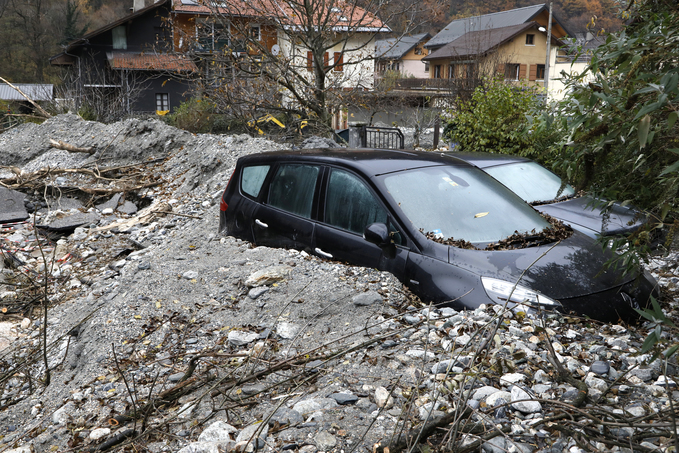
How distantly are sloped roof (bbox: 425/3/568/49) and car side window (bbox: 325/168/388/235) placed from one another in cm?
3951

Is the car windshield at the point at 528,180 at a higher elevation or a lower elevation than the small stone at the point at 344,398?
higher

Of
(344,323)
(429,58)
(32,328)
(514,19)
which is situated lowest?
(32,328)

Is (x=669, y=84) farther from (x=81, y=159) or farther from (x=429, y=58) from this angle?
(x=429, y=58)

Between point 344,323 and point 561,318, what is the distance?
5.05 ft

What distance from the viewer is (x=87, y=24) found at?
4644 centimetres

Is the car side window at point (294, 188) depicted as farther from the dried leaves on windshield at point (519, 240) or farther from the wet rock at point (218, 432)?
the wet rock at point (218, 432)

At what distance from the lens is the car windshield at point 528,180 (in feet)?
22.1

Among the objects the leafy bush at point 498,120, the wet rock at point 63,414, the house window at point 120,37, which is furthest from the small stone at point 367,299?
the house window at point 120,37

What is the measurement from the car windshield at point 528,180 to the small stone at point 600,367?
3837 millimetres

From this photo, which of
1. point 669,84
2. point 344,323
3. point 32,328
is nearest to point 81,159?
point 32,328

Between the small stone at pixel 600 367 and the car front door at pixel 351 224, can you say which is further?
the car front door at pixel 351 224

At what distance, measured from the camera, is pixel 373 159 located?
4.96m

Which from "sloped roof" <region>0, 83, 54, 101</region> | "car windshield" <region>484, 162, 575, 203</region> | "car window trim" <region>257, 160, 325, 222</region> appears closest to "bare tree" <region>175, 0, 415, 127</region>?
"car windshield" <region>484, 162, 575, 203</region>

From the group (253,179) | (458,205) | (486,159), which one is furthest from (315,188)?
(486,159)
